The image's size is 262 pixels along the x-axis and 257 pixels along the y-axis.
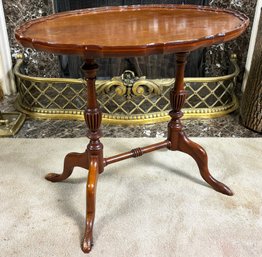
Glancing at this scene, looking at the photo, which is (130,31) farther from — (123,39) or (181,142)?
(181,142)

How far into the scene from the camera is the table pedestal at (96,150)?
3.73ft

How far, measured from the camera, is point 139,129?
1.92 m

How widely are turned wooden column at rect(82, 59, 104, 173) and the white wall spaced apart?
1.33 metres

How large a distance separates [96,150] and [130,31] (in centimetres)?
46

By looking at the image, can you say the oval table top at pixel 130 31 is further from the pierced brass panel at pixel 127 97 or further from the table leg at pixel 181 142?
the pierced brass panel at pixel 127 97

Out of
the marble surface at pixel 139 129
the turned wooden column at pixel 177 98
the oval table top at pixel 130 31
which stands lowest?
the marble surface at pixel 139 129

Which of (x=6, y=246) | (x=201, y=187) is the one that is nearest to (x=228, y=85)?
(x=201, y=187)

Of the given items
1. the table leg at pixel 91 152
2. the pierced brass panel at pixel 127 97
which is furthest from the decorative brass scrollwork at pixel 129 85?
the table leg at pixel 91 152

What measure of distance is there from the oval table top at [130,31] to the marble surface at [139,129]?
719 mm

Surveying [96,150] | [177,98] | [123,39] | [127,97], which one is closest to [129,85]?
[127,97]

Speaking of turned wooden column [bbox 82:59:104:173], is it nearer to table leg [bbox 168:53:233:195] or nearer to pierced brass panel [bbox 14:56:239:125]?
table leg [bbox 168:53:233:195]

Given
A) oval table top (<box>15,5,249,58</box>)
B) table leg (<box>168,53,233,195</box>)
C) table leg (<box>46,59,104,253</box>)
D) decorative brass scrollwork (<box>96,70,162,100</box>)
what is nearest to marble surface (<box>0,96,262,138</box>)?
decorative brass scrollwork (<box>96,70,162,100</box>)

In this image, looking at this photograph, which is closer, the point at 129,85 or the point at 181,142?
the point at 181,142

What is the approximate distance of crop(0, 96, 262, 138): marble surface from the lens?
6.09 ft
